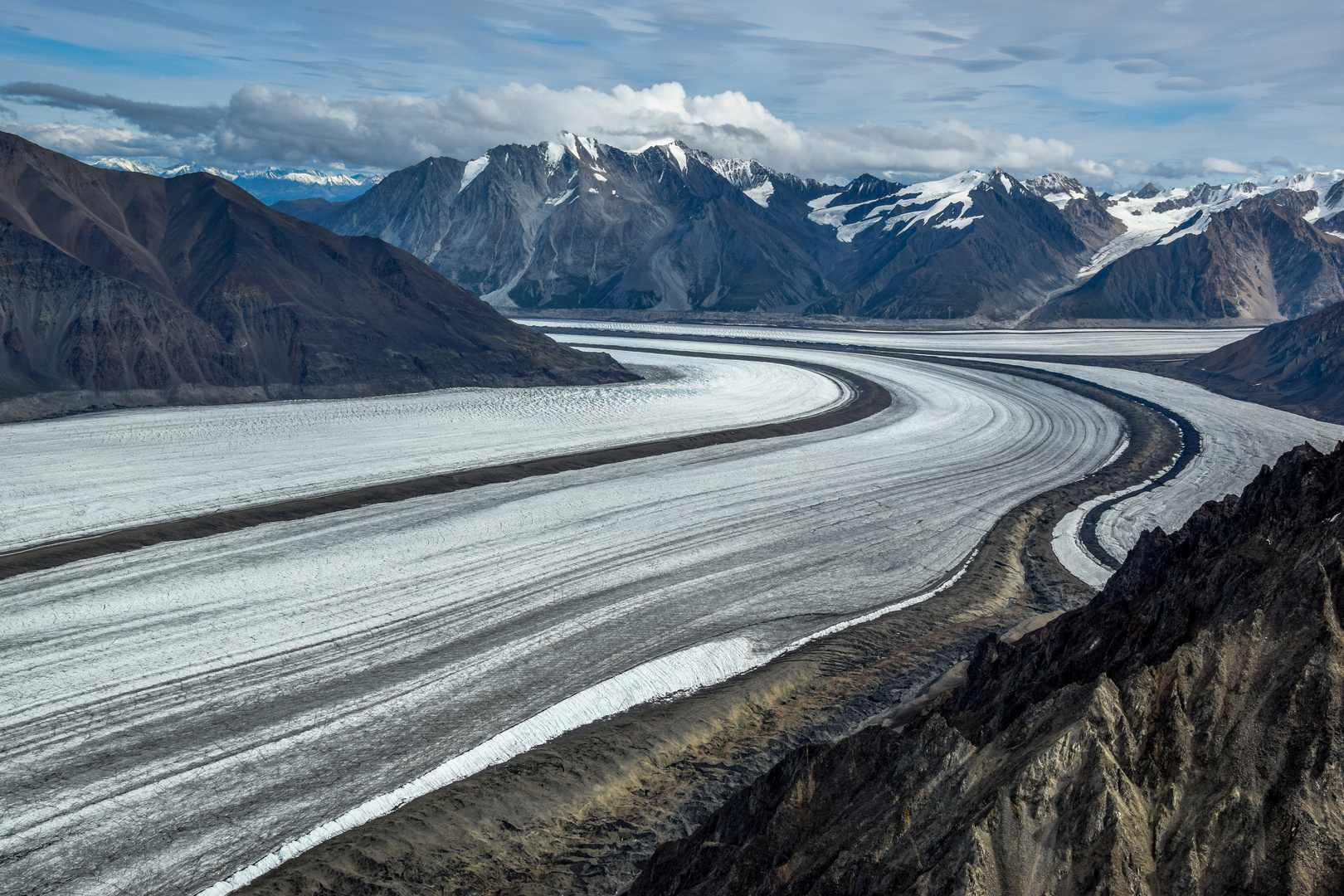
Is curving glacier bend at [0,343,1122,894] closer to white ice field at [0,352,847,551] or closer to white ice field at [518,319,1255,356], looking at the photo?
white ice field at [0,352,847,551]

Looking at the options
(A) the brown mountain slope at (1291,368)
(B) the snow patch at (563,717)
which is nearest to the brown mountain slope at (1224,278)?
(A) the brown mountain slope at (1291,368)

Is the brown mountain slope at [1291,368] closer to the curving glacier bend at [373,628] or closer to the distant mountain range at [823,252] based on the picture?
the curving glacier bend at [373,628]

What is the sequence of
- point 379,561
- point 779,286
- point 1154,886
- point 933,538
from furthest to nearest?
point 779,286, point 933,538, point 379,561, point 1154,886

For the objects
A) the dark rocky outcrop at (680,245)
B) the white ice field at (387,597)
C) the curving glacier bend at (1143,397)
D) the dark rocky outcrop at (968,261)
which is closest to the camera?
the white ice field at (387,597)

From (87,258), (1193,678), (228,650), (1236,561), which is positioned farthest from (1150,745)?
(87,258)

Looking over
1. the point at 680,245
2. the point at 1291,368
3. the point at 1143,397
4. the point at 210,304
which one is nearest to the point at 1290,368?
the point at 1291,368

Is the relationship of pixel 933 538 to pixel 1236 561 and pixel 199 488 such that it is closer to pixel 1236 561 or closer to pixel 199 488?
pixel 1236 561
